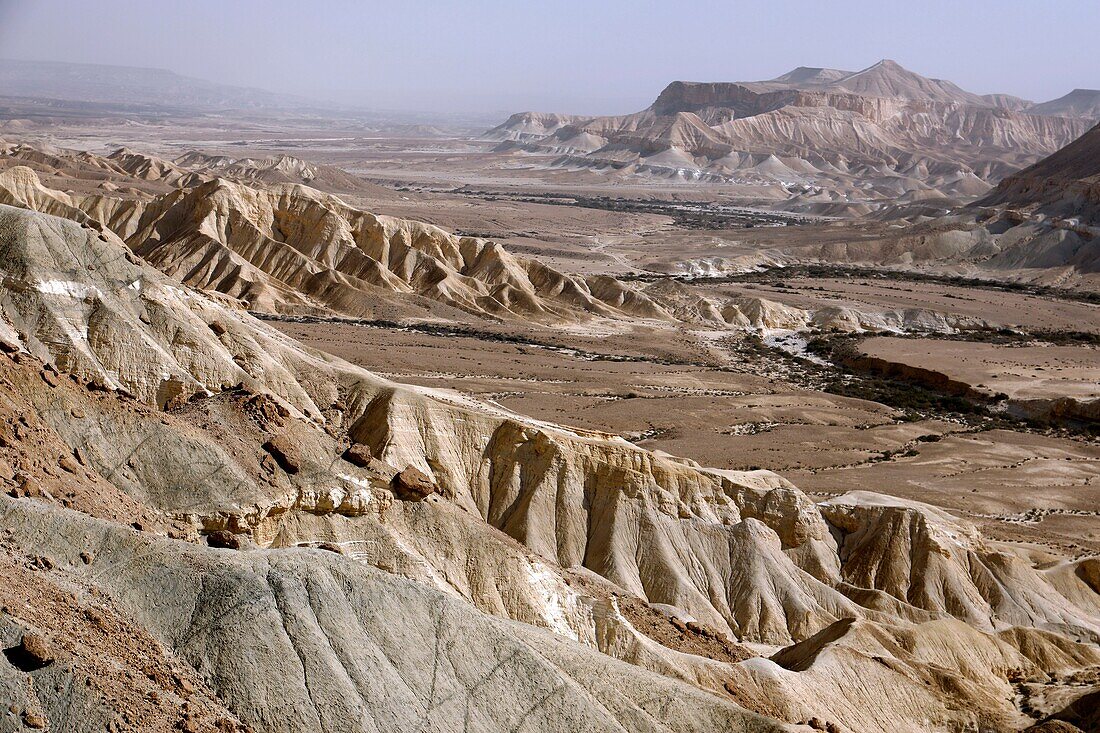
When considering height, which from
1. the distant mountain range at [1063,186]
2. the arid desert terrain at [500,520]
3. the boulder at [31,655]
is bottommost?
the arid desert terrain at [500,520]

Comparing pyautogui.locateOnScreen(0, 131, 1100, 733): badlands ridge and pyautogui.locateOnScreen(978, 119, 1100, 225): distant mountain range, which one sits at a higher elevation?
pyautogui.locateOnScreen(978, 119, 1100, 225): distant mountain range

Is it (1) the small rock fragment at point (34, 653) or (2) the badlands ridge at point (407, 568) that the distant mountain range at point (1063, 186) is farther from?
(1) the small rock fragment at point (34, 653)

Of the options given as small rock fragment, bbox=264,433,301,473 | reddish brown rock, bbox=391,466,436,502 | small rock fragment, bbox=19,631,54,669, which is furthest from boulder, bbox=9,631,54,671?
reddish brown rock, bbox=391,466,436,502

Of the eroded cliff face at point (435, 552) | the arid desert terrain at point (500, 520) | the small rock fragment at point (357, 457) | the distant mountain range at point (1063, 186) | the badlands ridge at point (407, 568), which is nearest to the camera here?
the badlands ridge at point (407, 568)

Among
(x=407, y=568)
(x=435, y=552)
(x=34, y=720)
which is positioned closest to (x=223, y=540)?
(x=407, y=568)

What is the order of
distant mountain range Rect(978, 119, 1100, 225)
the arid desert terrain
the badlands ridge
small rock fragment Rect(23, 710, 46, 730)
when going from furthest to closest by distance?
distant mountain range Rect(978, 119, 1100, 225) < the arid desert terrain < the badlands ridge < small rock fragment Rect(23, 710, 46, 730)

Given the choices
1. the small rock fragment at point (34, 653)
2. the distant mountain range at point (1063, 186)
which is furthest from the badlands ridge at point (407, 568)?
the distant mountain range at point (1063, 186)

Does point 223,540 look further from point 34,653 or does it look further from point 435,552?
point 34,653

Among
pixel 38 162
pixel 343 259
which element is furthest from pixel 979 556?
pixel 38 162

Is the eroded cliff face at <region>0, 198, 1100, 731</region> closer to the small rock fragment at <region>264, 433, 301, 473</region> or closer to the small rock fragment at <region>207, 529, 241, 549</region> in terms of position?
the small rock fragment at <region>264, 433, 301, 473</region>

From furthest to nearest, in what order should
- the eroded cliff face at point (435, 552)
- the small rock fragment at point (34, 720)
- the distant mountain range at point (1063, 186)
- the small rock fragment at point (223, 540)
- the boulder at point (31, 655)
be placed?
the distant mountain range at point (1063, 186), the small rock fragment at point (223, 540), the eroded cliff face at point (435, 552), the boulder at point (31, 655), the small rock fragment at point (34, 720)

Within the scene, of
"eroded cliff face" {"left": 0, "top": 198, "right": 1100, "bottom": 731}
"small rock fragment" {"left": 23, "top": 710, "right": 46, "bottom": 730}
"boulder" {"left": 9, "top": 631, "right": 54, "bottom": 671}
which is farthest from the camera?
"eroded cliff face" {"left": 0, "top": 198, "right": 1100, "bottom": 731}
